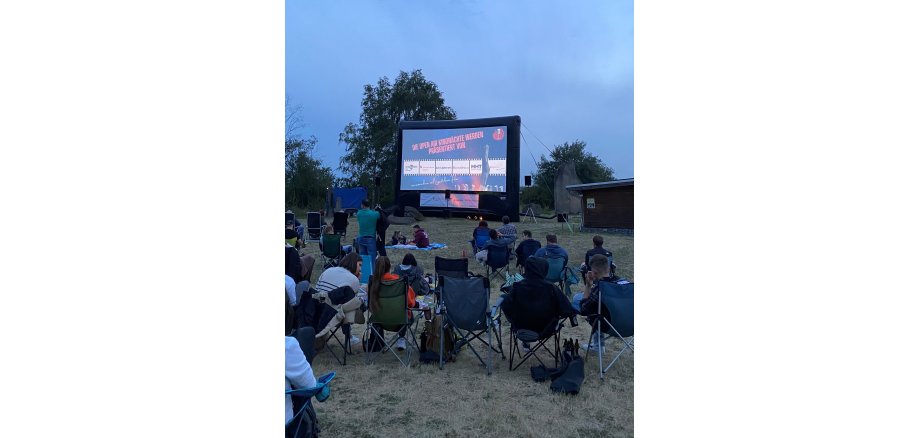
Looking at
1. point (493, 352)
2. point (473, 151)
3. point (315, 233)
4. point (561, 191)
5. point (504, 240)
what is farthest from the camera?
point (561, 191)

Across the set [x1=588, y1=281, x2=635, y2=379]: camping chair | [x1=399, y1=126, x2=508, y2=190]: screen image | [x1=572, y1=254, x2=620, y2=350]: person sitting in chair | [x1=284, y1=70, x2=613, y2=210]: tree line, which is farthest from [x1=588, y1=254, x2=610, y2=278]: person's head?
[x1=284, y1=70, x2=613, y2=210]: tree line

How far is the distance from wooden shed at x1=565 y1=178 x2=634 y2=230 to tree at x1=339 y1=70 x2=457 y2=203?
1762cm

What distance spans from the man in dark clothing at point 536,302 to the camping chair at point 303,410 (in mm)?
2022

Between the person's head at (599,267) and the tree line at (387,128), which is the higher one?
the tree line at (387,128)

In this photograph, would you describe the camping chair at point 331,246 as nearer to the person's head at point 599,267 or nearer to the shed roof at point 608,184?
the person's head at point 599,267

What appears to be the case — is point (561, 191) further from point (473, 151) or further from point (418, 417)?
point (418, 417)

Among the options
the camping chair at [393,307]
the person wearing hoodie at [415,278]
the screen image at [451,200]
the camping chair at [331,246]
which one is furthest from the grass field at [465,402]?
the screen image at [451,200]

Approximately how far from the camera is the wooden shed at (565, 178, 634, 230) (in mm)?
16469

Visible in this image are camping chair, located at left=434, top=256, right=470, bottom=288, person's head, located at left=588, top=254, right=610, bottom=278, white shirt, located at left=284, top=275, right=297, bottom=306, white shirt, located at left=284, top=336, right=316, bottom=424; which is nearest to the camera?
white shirt, located at left=284, top=336, right=316, bottom=424

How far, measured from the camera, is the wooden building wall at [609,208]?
54.3 ft

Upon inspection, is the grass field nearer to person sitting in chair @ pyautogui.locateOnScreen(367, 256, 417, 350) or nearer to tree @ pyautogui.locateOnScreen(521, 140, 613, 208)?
person sitting in chair @ pyautogui.locateOnScreen(367, 256, 417, 350)

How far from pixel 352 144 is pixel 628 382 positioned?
108 feet
